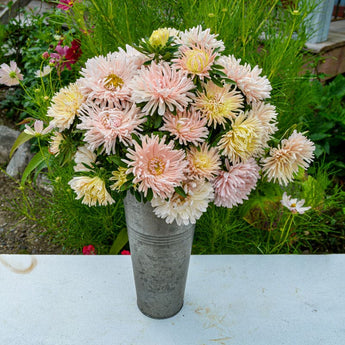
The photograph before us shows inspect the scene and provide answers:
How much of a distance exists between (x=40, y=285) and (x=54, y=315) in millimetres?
110

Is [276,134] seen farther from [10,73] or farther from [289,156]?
[10,73]

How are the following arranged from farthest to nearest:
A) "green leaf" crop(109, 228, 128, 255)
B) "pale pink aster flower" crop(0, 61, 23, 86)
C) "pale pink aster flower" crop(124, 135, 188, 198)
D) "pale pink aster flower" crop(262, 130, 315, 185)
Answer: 1. "green leaf" crop(109, 228, 128, 255)
2. "pale pink aster flower" crop(0, 61, 23, 86)
3. "pale pink aster flower" crop(262, 130, 315, 185)
4. "pale pink aster flower" crop(124, 135, 188, 198)

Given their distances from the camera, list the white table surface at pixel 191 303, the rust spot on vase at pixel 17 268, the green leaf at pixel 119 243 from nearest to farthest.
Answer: the white table surface at pixel 191 303
the rust spot on vase at pixel 17 268
the green leaf at pixel 119 243

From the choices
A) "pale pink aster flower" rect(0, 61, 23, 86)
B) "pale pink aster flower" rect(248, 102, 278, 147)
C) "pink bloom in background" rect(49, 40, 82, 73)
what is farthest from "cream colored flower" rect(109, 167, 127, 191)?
"pink bloom in background" rect(49, 40, 82, 73)

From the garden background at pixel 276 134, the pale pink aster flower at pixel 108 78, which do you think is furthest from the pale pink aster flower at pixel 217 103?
the garden background at pixel 276 134

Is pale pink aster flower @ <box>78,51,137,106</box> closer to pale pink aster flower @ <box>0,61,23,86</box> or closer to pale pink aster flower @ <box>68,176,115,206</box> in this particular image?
pale pink aster flower @ <box>68,176,115,206</box>

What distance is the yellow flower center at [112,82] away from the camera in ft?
1.86

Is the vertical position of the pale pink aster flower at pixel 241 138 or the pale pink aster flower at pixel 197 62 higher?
the pale pink aster flower at pixel 197 62

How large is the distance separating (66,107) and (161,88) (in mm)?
173

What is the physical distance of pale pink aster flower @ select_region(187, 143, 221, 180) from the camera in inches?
22.2

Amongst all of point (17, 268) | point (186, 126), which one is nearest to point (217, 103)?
point (186, 126)

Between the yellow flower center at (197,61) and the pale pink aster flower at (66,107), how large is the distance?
7.1 inches

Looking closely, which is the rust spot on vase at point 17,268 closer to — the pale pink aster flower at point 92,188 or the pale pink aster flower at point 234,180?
the pale pink aster flower at point 92,188

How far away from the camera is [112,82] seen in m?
0.57
